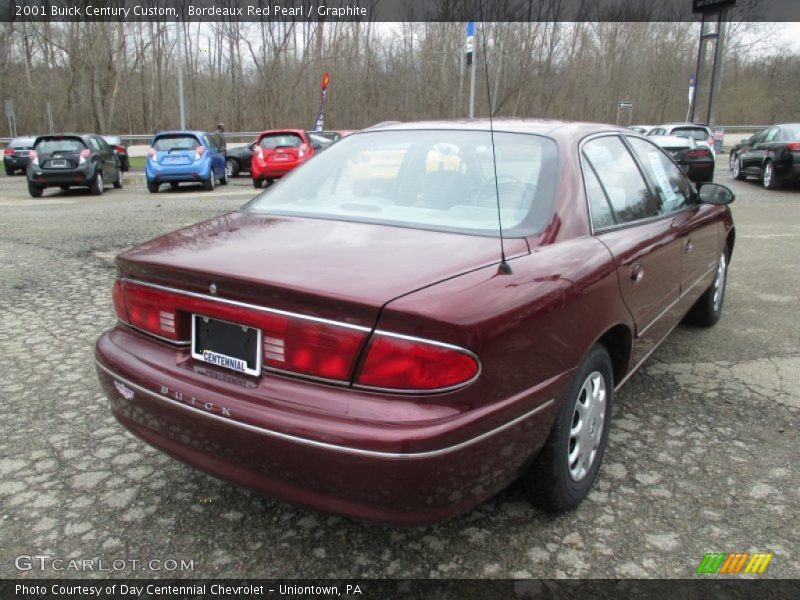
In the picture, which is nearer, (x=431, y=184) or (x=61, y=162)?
(x=431, y=184)

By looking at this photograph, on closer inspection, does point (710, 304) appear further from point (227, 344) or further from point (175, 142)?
point (175, 142)

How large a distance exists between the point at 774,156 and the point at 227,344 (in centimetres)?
1581

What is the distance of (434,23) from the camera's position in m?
42.0

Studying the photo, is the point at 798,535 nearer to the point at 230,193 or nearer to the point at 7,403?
the point at 7,403

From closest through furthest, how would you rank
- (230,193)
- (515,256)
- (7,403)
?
(515,256) < (7,403) < (230,193)

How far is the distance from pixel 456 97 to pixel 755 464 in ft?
144

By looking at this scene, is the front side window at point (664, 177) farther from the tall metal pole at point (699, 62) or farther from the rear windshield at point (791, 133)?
the tall metal pole at point (699, 62)

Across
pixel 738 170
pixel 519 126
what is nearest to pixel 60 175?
pixel 519 126

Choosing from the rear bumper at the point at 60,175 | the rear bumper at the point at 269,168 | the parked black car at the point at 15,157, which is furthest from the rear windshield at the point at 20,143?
the rear bumper at the point at 269,168

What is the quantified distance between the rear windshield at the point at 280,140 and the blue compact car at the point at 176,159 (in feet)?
4.72

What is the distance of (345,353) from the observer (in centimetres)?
185

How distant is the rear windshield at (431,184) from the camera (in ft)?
8.30

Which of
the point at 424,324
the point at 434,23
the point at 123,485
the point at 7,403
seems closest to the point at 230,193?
the point at 7,403

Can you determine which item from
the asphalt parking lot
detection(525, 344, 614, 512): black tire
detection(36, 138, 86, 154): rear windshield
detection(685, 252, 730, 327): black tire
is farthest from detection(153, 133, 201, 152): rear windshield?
detection(525, 344, 614, 512): black tire
